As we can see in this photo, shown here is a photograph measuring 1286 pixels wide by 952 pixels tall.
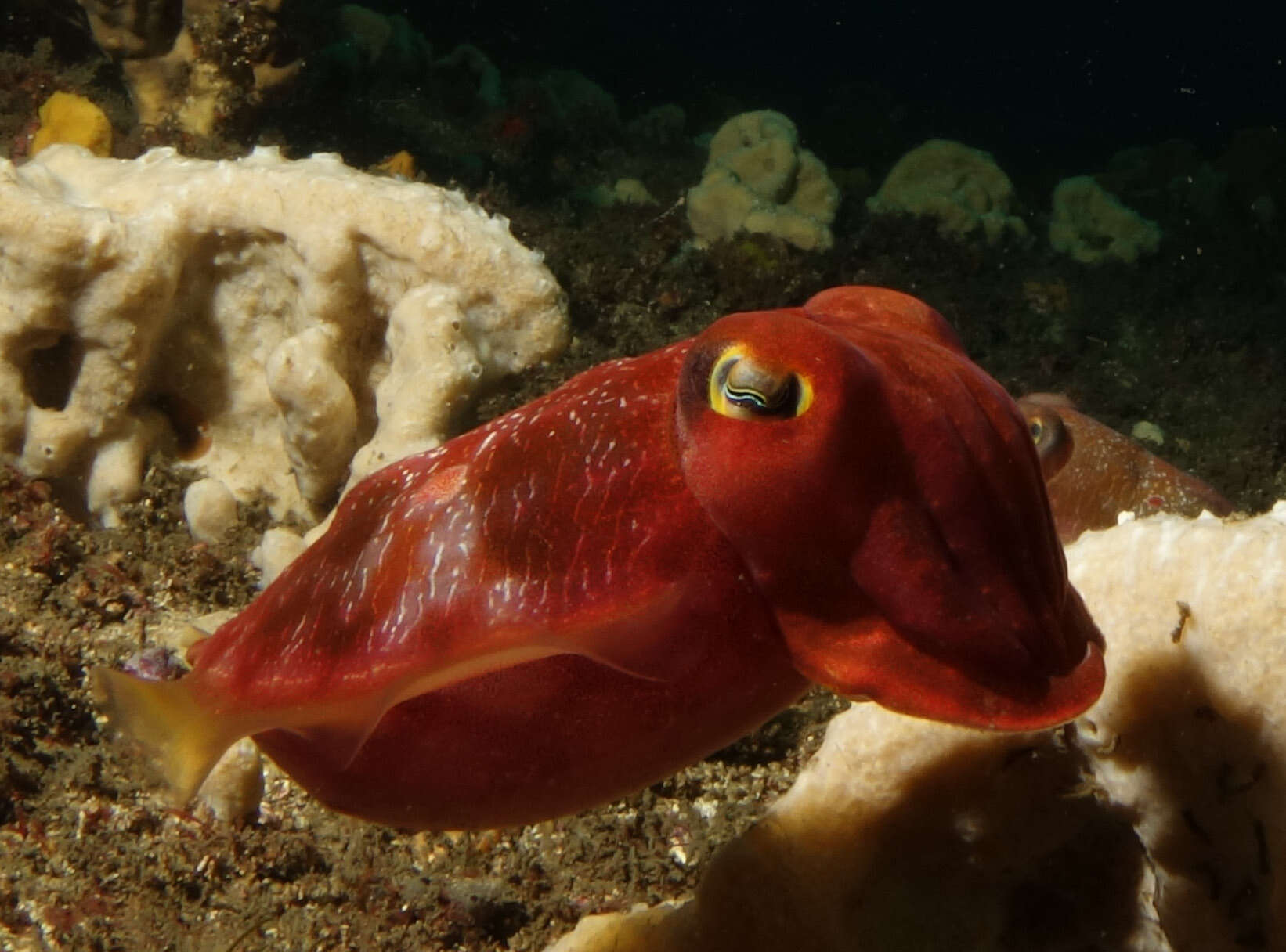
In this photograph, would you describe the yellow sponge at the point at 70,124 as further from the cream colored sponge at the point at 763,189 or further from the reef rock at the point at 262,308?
the cream colored sponge at the point at 763,189

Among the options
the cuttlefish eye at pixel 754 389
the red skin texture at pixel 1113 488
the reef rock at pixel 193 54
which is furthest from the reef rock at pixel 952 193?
the cuttlefish eye at pixel 754 389

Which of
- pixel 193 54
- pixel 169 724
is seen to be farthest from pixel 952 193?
pixel 169 724

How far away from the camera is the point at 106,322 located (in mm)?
4520

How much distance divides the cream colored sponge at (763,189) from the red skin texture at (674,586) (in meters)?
5.84

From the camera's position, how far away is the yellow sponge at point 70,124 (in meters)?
6.52

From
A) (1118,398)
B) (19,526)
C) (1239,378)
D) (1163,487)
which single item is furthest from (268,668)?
(1239,378)

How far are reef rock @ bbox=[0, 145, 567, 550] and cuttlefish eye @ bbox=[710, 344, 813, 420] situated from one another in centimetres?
311

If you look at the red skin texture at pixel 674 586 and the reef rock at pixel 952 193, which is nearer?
the red skin texture at pixel 674 586

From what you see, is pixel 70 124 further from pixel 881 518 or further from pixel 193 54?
pixel 881 518

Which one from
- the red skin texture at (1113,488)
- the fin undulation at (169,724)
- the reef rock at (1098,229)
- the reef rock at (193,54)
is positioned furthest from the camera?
the reef rock at (1098,229)

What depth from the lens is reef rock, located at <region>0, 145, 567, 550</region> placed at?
14.5ft

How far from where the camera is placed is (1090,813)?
2105 millimetres

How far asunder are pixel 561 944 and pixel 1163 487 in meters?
3.84

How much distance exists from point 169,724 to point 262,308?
11.7 ft
